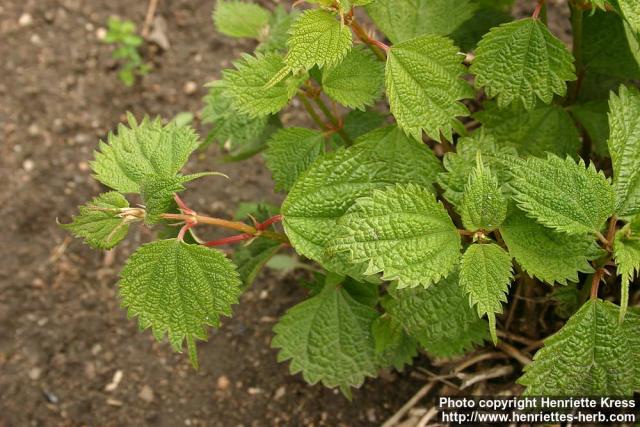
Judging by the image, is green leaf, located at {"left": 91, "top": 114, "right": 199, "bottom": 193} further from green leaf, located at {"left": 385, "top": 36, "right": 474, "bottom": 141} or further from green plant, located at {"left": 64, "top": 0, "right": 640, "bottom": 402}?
green leaf, located at {"left": 385, "top": 36, "right": 474, "bottom": 141}

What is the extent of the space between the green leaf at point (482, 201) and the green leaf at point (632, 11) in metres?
0.38

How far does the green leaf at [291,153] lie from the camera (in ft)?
5.03

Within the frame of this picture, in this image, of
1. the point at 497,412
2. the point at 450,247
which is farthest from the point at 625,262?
the point at 497,412

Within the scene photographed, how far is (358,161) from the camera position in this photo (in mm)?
1390

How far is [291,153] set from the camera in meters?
1.54

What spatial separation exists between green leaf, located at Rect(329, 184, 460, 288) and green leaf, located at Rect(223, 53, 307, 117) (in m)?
0.30

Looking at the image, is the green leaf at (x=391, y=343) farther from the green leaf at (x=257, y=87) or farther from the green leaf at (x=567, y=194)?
the green leaf at (x=257, y=87)

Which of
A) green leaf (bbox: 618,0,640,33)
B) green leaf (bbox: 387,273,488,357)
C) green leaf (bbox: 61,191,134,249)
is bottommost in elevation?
green leaf (bbox: 387,273,488,357)

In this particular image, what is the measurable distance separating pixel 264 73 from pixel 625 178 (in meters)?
0.74

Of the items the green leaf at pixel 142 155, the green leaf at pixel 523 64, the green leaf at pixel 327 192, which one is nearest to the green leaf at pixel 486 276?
the green leaf at pixel 327 192

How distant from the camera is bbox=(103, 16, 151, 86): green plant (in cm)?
252

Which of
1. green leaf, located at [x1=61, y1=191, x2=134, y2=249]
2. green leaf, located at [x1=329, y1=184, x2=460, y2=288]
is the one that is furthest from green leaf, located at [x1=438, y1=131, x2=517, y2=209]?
green leaf, located at [x1=61, y1=191, x2=134, y2=249]

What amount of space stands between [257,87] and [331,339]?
0.63 metres

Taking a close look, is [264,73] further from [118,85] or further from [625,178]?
[118,85]
